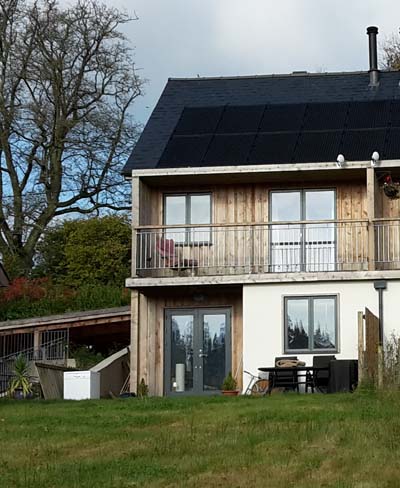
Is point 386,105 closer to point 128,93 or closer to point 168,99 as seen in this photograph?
point 168,99

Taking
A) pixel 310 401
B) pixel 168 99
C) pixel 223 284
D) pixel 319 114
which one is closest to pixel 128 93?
pixel 168 99

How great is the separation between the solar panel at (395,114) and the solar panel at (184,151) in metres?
4.19

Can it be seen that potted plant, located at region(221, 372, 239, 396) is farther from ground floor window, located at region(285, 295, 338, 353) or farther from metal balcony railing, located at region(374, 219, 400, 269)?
metal balcony railing, located at region(374, 219, 400, 269)

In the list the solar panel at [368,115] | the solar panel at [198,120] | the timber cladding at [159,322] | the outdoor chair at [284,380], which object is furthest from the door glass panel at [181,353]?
the solar panel at [368,115]

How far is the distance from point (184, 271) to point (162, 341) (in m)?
1.61

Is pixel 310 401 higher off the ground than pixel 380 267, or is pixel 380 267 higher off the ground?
pixel 380 267

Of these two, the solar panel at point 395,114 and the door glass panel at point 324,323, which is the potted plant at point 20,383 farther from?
the solar panel at point 395,114

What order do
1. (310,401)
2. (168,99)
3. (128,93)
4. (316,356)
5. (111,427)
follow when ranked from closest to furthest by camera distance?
(111,427), (310,401), (316,356), (168,99), (128,93)

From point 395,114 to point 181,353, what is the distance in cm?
739

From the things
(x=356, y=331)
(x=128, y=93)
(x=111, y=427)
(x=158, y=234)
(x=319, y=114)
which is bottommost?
(x=111, y=427)

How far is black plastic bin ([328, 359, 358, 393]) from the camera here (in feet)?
76.4

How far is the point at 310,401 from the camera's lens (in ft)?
66.7

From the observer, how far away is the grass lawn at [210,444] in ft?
48.0

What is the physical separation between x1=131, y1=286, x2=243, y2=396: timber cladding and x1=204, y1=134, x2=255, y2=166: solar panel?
2.80 meters
